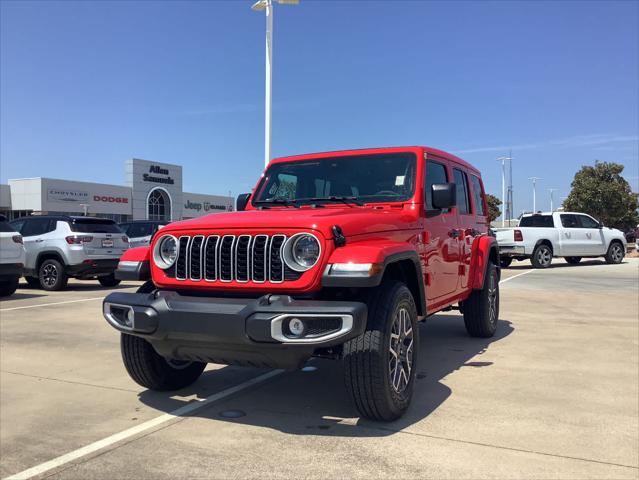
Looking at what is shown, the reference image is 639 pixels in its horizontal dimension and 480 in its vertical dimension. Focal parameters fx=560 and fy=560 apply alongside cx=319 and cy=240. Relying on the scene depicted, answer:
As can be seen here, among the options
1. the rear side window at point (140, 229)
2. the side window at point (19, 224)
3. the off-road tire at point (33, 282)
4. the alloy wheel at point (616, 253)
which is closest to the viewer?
the side window at point (19, 224)

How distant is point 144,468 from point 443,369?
304 cm

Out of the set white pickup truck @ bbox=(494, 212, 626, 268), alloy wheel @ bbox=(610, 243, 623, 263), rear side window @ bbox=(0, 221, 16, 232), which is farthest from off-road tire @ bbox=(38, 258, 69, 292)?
alloy wheel @ bbox=(610, 243, 623, 263)

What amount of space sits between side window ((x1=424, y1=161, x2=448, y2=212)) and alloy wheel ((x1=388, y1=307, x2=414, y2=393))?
4.17 ft

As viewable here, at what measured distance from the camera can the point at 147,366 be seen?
4.24m

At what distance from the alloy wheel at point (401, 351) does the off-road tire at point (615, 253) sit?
1960cm

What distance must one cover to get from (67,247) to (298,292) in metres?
10.1

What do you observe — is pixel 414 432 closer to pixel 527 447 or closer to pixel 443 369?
pixel 527 447

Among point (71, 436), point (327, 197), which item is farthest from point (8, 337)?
point (327, 197)

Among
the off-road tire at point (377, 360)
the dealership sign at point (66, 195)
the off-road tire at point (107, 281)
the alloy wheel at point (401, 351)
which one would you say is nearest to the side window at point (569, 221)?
the off-road tire at point (107, 281)

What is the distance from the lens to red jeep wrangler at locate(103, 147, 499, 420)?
10.8 ft

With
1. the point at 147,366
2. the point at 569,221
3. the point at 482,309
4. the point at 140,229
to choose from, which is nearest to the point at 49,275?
the point at 140,229

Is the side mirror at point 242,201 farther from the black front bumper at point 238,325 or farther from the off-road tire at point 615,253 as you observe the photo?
the off-road tire at point 615,253

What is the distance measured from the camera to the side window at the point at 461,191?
6.00 m

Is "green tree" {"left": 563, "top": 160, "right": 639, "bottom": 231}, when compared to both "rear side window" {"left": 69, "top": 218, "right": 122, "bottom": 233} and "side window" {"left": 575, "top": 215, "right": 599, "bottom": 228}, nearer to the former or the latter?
"side window" {"left": 575, "top": 215, "right": 599, "bottom": 228}
